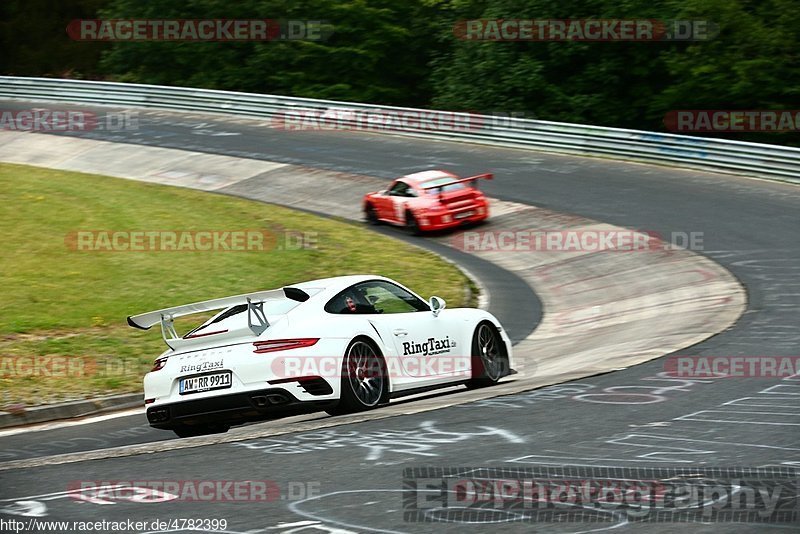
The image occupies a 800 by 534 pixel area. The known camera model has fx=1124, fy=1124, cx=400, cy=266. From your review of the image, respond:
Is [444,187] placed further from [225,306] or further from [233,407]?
[233,407]

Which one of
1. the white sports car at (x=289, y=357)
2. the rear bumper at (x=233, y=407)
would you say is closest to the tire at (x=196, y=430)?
the white sports car at (x=289, y=357)

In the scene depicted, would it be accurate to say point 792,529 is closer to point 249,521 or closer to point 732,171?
point 249,521

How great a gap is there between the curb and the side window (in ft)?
13.0

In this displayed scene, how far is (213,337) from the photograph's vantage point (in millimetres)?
9680

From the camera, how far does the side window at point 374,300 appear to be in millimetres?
10141

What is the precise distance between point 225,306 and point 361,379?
4.42 feet

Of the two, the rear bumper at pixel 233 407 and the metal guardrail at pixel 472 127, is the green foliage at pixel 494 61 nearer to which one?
the metal guardrail at pixel 472 127

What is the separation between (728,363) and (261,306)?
4.93 metres

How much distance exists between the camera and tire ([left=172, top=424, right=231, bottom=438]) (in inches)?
394

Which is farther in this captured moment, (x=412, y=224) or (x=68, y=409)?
(x=412, y=224)

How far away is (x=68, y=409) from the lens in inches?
499

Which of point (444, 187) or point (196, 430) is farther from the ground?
point (444, 187)

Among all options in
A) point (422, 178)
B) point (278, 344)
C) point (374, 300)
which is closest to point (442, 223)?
point (422, 178)

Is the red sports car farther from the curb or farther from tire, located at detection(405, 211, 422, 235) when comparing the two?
the curb
